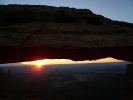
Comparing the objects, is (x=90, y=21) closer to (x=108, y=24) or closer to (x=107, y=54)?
(x=108, y=24)

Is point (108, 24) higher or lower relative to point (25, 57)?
higher

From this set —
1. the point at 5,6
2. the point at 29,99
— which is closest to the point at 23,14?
the point at 5,6

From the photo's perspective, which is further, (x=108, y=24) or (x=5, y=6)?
(x=108, y=24)

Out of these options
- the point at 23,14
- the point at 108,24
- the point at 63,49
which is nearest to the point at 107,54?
the point at 108,24

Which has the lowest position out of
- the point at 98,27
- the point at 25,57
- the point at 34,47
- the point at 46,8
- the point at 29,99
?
the point at 29,99

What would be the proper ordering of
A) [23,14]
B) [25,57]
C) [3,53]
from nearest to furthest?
[23,14] → [3,53] → [25,57]

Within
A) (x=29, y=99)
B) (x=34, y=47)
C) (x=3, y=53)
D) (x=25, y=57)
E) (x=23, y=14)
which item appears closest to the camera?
(x=23, y=14)

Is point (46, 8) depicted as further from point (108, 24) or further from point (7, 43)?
point (108, 24)
